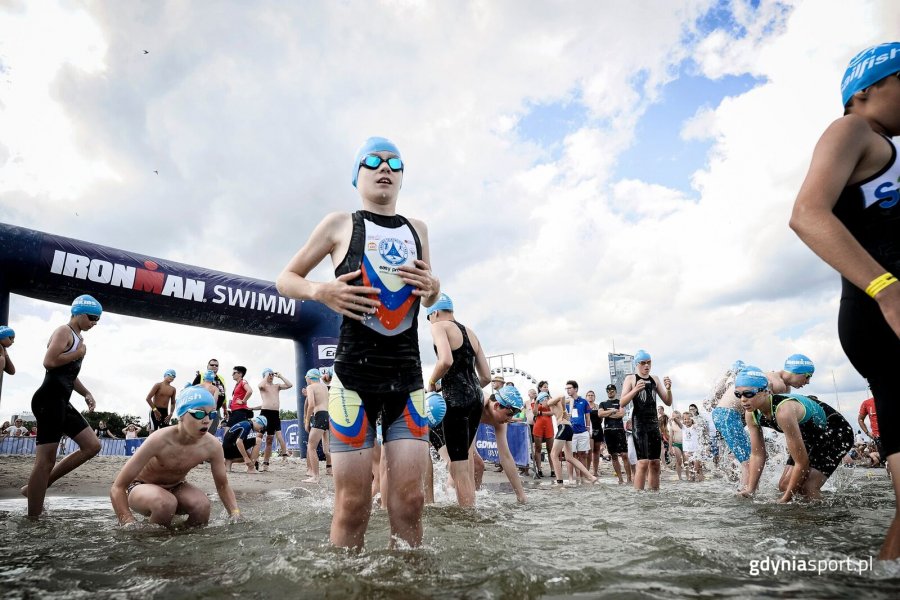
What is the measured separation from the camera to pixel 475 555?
8.65 feet

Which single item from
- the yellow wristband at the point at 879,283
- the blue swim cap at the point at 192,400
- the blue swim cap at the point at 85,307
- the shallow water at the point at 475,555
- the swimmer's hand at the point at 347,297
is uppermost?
the blue swim cap at the point at 85,307

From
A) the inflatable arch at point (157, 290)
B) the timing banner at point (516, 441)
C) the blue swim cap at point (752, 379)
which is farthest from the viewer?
the timing banner at point (516, 441)

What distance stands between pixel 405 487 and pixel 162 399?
10.1m

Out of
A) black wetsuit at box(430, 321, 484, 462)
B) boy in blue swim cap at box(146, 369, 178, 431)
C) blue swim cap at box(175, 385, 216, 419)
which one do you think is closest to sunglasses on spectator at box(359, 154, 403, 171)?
blue swim cap at box(175, 385, 216, 419)

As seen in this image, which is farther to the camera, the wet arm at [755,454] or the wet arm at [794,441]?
the wet arm at [755,454]

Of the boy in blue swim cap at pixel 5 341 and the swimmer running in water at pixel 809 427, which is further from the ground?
the boy in blue swim cap at pixel 5 341

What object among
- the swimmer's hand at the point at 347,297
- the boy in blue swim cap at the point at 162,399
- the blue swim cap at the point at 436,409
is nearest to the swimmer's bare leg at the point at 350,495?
the swimmer's hand at the point at 347,297

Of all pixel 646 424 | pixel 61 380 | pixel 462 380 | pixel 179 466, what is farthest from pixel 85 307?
pixel 646 424

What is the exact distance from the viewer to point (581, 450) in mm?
11719

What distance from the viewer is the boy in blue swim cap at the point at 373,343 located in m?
2.36

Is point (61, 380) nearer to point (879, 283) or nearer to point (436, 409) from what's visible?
point (436, 409)

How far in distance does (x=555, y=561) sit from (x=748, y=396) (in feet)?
12.1

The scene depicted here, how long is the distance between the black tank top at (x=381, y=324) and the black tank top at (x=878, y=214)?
1.84m

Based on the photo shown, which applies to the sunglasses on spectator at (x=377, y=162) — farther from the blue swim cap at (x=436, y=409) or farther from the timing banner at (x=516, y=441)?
the timing banner at (x=516, y=441)
